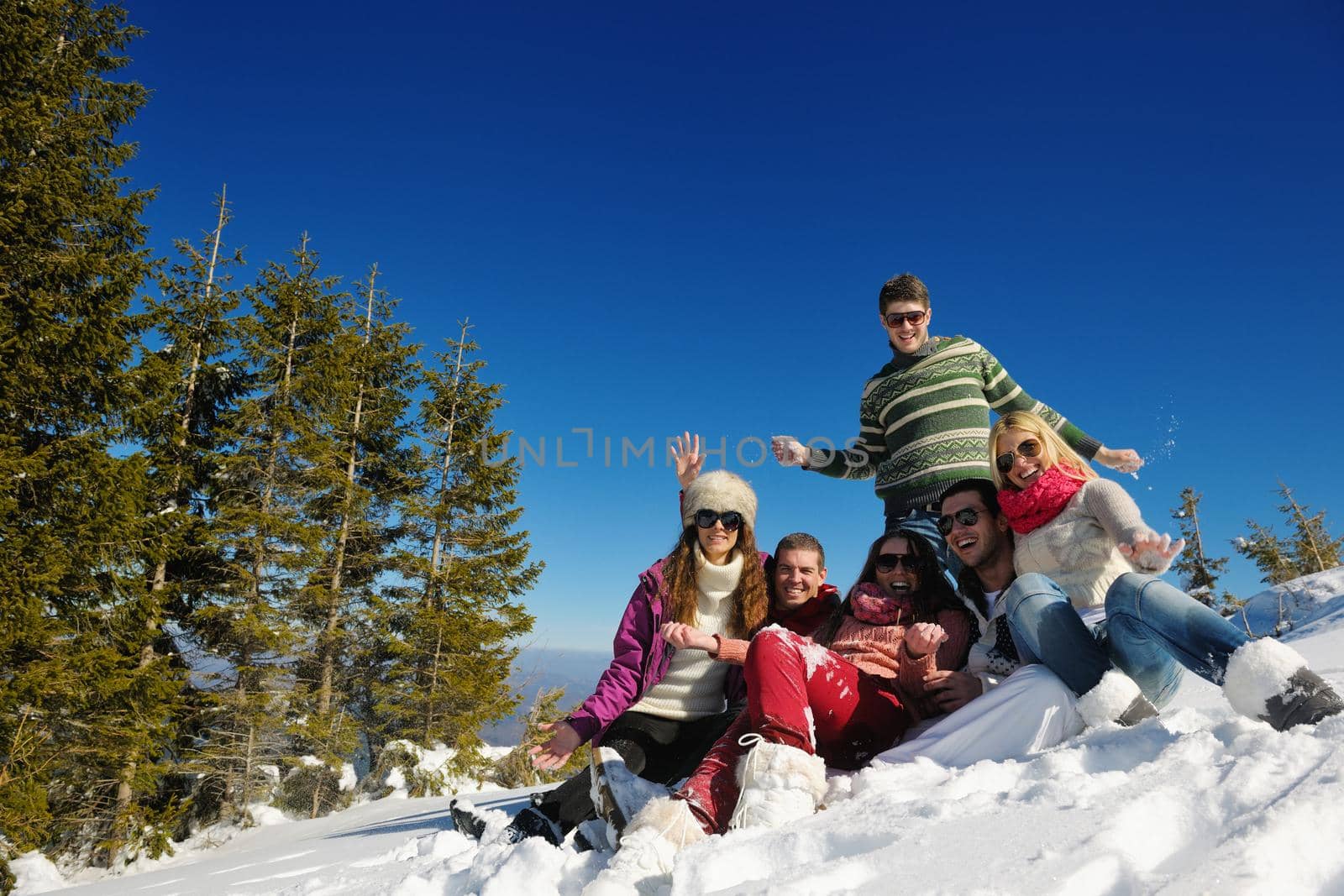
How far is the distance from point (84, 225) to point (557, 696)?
11406mm

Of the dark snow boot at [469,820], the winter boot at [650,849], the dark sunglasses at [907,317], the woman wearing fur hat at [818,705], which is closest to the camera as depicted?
the winter boot at [650,849]

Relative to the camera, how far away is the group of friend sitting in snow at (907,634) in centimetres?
212

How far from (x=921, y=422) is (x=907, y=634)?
1.46 meters

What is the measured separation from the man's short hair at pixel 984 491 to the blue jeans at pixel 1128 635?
58cm

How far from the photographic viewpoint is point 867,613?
3.04 m

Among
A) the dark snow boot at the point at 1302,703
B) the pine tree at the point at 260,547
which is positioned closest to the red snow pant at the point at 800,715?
the dark snow boot at the point at 1302,703

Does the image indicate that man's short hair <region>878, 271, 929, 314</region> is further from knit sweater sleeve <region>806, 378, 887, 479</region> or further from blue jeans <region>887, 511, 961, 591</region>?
blue jeans <region>887, 511, 961, 591</region>

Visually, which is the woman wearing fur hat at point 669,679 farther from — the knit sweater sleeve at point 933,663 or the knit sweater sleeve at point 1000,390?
the knit sweater sleeve at point 1000,390

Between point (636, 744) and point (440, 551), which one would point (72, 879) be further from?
point (636, 744)

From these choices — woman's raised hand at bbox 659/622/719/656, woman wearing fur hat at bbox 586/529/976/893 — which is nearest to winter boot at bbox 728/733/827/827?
woman wearing fur hat at bbox 586/529/976/893

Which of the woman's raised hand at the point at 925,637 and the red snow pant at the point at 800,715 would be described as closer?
the red snow pant at the point at 800,715

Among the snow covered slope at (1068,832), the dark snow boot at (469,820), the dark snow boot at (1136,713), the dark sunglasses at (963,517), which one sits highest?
the dark sunglasses at (963,517)

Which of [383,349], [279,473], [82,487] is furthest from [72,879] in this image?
[383,349]

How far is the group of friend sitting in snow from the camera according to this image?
212 cm
